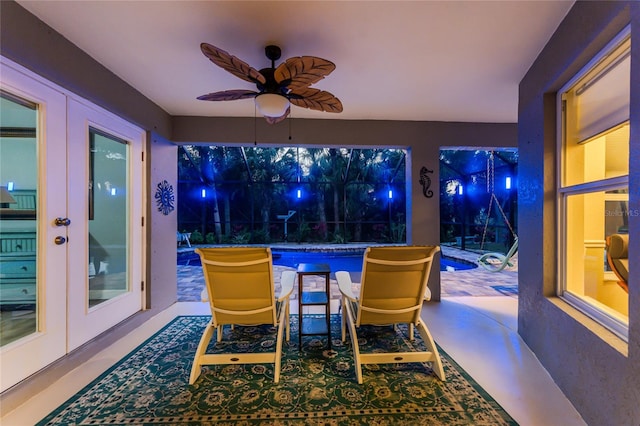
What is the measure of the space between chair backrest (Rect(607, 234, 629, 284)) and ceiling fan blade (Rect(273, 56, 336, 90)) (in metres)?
2.09

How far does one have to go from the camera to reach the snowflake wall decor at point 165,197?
10.8ft

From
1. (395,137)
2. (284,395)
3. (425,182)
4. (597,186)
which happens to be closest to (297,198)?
(395,137)

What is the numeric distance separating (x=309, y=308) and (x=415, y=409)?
5.95ft

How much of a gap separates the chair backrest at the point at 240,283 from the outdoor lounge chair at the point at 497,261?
4779mm

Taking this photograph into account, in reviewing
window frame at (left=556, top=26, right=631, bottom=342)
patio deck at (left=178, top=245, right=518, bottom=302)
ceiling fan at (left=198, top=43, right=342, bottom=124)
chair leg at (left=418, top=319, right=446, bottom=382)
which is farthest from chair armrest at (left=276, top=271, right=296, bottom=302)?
window frame at (left=556, top=26, right=631, bottom=342)

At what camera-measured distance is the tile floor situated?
1.59 metres

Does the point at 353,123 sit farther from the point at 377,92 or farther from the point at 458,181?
the point at 458,181

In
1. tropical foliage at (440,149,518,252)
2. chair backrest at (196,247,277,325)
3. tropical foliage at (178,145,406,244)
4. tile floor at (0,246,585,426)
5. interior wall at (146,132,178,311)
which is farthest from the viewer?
tropical foliage at (178,145,406,244)

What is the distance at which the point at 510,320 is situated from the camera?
9.55 ft

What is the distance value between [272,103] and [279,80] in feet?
0.53

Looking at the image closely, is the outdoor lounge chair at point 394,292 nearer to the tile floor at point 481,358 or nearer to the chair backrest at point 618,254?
the tile floor at point 481,358

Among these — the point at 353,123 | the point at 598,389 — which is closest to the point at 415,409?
the point at 598,389

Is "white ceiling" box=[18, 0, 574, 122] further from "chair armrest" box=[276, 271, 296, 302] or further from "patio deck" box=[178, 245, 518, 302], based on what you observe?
"patio deck" box=[178, 245, 518, 302]

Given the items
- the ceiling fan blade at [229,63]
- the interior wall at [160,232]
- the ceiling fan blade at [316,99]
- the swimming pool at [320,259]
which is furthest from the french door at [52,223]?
the swimming pool at [320,259]
